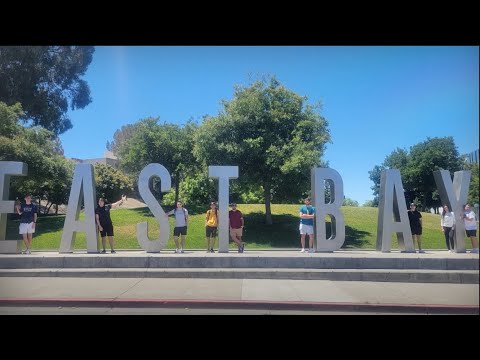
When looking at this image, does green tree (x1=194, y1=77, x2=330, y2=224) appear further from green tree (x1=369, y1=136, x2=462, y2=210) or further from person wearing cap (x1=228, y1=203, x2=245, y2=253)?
green tree (x1=369, y1=136, x2=462, y2=210)

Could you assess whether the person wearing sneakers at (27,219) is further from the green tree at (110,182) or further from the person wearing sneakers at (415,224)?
the green tree at (110,182)

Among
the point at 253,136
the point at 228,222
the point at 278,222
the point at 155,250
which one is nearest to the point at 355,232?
the point at 278,222

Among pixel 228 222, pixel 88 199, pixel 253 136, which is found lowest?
pixel 228 222

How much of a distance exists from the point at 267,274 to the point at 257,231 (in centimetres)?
919

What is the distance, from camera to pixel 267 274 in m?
9.34

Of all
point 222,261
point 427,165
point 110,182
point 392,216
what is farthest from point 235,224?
point 427,165

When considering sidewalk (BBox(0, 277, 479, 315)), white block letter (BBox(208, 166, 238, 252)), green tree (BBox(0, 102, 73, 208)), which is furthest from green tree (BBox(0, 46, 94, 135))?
sidewalk (BBox(0, 277, 479, 315))

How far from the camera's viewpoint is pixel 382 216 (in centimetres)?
1154

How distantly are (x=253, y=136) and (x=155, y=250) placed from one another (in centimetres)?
885

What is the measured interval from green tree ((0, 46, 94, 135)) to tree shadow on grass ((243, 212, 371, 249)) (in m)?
11.9

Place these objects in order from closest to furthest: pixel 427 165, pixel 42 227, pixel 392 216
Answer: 1. pixel 392 216
2. pixel 42 227
3. pixel 427 165

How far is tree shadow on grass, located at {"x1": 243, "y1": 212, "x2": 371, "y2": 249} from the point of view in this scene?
16.6 m

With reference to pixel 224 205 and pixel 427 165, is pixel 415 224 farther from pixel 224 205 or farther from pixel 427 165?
pixel 427 165
